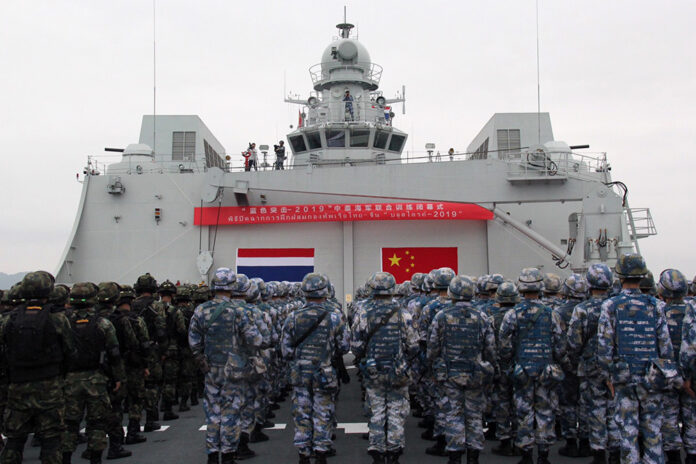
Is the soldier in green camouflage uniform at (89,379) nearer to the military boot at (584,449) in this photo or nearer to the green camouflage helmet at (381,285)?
the green camouflage helmet at (381,285)

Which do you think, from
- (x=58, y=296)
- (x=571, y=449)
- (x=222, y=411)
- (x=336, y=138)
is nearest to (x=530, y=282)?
(x=571, y=449)

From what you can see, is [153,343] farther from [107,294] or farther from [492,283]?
[492,283]

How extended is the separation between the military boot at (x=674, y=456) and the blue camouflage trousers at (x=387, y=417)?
2455mm

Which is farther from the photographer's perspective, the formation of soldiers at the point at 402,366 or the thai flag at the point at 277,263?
the thai flag at the point at 277,263

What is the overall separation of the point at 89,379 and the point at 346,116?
15745 mm

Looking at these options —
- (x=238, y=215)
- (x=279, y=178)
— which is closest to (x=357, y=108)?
(x=279, y=178)

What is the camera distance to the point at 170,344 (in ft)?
27.2

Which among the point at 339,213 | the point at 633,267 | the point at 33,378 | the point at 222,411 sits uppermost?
the point at 339,213

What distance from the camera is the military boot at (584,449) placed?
6459mm

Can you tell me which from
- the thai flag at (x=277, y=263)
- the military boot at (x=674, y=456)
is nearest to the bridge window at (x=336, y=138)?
the thai flag at (x=277, y=263)

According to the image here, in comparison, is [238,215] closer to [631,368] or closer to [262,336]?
[262,336]

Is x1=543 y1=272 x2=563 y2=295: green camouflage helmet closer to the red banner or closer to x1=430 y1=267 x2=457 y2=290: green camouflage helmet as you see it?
x1=430 y1=267 x2=457 y2=290: green camouflage helmet

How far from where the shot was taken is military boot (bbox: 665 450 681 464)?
541 centimetres

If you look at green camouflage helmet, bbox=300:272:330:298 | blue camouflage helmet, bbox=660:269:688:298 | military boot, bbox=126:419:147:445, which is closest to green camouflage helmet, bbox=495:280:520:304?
blue camouflage helmet, bbox=660:269:688:298
